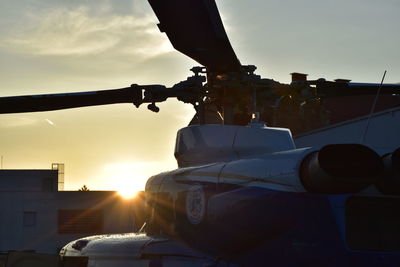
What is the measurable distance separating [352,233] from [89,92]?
217 inches

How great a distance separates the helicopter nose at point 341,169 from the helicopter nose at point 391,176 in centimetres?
10

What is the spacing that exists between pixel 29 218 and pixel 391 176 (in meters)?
49.6

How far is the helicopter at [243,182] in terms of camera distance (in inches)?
265

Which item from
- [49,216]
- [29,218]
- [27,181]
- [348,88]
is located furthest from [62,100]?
[27,181]

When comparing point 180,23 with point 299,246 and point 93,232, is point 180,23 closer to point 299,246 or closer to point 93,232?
point 299,246

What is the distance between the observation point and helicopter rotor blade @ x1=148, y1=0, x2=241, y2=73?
8117 millimetres

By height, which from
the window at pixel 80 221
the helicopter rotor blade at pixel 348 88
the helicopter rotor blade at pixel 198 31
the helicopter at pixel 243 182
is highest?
the helicopter rotor blade at pixel 198 31

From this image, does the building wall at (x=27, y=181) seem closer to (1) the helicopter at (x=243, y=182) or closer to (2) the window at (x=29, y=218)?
(2) the window at (x=29, y=218)

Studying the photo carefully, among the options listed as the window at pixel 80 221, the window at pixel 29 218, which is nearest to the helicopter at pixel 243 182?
the window at pixel 80 221

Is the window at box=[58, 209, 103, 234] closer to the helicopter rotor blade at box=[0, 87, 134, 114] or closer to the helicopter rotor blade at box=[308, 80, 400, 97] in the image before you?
the helicopter rotor blade at box=[0, 87, 134, 114]

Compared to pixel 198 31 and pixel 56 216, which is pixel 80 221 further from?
pixel 198 31

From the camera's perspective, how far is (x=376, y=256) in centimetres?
679

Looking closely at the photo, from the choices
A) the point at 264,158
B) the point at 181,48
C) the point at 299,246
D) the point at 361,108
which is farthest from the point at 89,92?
the point at 361,108

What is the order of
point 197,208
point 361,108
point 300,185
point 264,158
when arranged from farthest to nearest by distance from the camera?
point 361,108 < point 197,208 < point 264,158 < point 300,185
